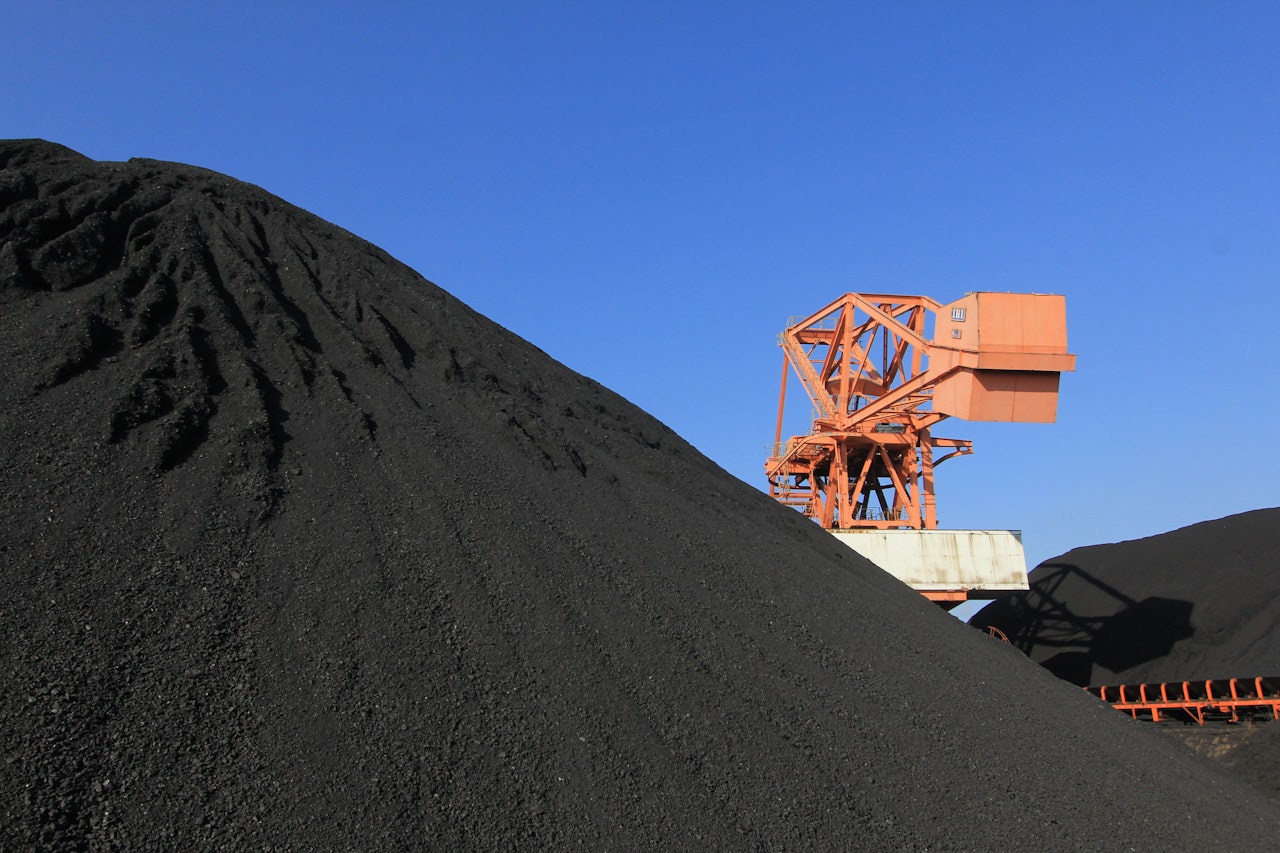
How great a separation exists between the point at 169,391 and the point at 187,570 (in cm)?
249

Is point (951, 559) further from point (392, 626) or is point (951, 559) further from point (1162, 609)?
point (392, 626)

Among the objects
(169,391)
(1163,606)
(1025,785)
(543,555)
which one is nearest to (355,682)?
(543,555)

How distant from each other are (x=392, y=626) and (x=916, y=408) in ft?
60.7

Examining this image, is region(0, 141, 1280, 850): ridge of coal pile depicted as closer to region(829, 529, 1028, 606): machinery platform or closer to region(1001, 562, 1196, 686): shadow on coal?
region(829, 529, 1028, 606): machinery platform

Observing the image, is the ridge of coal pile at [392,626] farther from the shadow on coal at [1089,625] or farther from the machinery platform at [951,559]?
the shadow on coal at [1089,625]

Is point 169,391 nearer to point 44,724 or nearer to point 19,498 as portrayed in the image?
point 19,498

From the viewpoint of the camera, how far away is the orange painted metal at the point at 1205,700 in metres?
16.5

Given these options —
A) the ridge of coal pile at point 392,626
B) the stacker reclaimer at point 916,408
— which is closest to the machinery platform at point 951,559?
the stacker reclaimer at point 916,408

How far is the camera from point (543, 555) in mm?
8742

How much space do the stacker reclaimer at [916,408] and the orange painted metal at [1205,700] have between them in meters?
3.29

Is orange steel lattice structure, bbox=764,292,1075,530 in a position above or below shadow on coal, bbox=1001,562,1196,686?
above

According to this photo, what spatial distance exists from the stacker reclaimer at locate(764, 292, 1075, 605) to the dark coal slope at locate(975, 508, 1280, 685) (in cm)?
425

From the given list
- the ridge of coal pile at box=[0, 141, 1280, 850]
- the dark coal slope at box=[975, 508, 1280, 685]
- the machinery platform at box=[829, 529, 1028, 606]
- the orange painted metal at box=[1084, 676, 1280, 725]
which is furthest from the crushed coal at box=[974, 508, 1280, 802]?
the ridge of coal pile at box=[0, 141, 1280, 850]

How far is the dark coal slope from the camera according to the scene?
68.3ft
